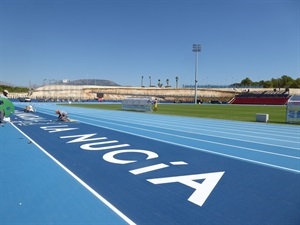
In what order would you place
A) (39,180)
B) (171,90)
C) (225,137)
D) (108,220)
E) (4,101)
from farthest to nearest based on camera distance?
(171,90) < (4,101) < (225,137) < (39,180) < (108,220)

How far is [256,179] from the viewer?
6.00 metres

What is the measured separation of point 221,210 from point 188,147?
533 cm

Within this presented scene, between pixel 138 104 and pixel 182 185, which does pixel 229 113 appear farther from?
pixel 182 185

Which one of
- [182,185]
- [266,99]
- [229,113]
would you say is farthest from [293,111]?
[266,99]

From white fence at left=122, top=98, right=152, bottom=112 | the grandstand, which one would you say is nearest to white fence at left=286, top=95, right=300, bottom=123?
white fence at left=122, top=98, right=152, bottom=112

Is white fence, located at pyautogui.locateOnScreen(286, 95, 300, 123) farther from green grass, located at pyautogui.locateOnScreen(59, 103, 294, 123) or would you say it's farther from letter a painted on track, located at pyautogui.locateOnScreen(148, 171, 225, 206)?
letter a painted on track, located at pyautogui.locateOnScreen(148, 171, 225, 206)

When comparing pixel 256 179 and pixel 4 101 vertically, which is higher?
pixel 4 101

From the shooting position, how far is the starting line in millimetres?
4242

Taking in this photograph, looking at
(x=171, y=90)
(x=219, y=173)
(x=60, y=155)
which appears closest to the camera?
(x=219, y=173)

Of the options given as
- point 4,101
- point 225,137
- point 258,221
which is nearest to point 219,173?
point 258,221

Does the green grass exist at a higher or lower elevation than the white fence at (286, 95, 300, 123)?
lower

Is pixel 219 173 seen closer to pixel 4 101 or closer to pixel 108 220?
pixel 108 220

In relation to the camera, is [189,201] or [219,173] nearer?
[189,201]

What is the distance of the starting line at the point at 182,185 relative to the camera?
4.24 meters
